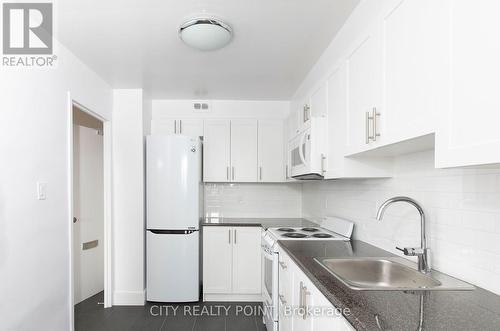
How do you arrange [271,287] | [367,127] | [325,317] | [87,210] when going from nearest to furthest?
[325,317] < [367,127] < [271,287] < [87,210]

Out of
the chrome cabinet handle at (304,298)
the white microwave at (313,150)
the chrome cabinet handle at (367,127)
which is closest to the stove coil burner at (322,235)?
the white microwave at (313,150)

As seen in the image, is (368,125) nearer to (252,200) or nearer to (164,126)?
(252,200)

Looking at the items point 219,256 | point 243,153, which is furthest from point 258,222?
point 243,153

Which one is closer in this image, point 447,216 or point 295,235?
point 447,216

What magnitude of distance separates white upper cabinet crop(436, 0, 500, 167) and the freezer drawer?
2.85 meters

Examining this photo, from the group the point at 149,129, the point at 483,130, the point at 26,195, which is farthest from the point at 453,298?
the point at 149,129

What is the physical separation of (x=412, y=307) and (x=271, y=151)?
288 centimetres

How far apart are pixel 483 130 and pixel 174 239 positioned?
9.93 feet

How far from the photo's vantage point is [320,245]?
214 cm

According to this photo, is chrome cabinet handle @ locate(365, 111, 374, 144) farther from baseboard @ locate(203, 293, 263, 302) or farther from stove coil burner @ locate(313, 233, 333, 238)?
baseboard @ locate(203, 293, 263, 302)

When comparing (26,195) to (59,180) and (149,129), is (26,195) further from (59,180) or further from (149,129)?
(149,129)

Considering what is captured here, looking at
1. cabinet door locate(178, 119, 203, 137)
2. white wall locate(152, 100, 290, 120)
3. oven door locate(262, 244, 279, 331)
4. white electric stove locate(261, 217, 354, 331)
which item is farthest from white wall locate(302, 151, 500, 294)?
cabinet door locate(178, 119, 203, 137)

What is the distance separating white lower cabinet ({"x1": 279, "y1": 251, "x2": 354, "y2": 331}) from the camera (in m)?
1.21

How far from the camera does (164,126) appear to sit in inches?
152
